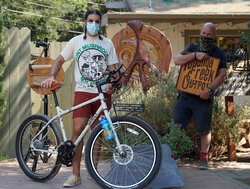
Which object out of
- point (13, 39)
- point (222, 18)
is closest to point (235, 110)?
point (13, 39)

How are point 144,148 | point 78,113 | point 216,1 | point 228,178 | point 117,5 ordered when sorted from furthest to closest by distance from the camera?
point 117,5 → point 216,1 → point 228,178 → point 78,113 → point 144,148

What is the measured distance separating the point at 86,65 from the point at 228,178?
84.5 inches

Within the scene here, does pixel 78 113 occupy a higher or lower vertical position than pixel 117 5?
lower

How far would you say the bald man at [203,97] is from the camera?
4.93 m

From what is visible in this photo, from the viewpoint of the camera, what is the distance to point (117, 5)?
657 inches

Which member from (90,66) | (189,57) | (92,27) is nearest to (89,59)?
(90,66)

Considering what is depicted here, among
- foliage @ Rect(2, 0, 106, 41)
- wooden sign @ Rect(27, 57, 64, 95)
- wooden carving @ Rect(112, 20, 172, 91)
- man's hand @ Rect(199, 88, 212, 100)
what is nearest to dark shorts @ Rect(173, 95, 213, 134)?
man's hand @ Rect(199, 88, 212, 100)

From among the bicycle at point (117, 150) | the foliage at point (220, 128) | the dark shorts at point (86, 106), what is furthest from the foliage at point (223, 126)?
the dark shorts at point (86, 106)

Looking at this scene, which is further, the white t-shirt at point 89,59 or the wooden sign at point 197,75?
the wooden sign at point 197,75

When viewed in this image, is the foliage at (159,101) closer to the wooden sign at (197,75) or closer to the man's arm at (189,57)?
the wooden sign at (197,75)

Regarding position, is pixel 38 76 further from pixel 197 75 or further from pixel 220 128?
pixel 220 128

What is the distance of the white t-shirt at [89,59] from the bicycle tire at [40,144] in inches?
23.1

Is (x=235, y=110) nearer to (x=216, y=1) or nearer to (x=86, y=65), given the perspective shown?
(x=86, y=65)

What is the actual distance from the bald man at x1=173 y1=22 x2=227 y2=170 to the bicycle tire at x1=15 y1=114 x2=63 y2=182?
1.68 meters
